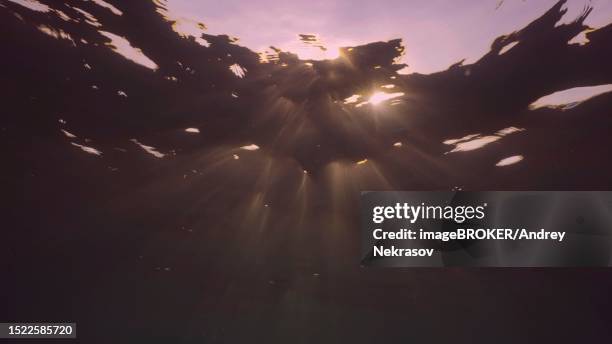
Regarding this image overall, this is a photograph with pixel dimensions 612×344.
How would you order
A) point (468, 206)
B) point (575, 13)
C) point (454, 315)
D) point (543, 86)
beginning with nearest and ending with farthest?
Answer: point (575, 13)
point (543, 86)
point (468, 206)
point (454, 315)

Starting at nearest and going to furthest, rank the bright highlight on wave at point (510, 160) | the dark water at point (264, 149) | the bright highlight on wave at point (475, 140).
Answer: the dark water at point (264, 149) < the bright highlight on wave at point (475, 140) < the bright highlight on wave at point (510, 160)

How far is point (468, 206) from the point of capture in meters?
7.75

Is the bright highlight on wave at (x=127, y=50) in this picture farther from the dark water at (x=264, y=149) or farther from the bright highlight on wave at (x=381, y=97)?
the bright highlight on wave at (x=381, y=97)

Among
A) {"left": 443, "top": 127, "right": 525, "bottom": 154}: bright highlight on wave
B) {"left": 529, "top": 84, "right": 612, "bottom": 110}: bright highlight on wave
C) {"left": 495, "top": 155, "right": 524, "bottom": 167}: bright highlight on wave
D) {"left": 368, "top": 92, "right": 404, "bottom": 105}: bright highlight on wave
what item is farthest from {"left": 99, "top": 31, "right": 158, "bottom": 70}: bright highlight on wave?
{"left": 495, "top": 155, "right": 524, "bottom": 167}: bright highlight on wave

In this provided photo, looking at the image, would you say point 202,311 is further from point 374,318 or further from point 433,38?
point 433,38

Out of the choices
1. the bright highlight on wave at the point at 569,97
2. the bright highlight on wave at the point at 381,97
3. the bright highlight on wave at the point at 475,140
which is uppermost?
the bright highlight on wave at the point at 381,97

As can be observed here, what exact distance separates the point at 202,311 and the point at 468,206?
17.9 meters

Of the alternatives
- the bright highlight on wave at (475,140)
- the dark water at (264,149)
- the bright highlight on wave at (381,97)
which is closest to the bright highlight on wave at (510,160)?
the dark water at (264,149)

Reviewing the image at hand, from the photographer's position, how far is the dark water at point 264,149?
593 cm

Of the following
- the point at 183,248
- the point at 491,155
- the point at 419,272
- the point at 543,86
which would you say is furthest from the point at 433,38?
the point at 183,248

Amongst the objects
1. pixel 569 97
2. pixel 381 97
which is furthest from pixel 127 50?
pixel 569 97

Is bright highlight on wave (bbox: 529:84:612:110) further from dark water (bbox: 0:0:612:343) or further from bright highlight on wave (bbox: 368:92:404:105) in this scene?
bright highlight on wave (bbox: 368:92:404:105)

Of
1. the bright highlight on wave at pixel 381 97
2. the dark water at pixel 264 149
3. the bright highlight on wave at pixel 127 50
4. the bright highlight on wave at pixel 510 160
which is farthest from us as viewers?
the bright highlight on wave at pixel 510 160

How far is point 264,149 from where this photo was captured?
791 centimetres
